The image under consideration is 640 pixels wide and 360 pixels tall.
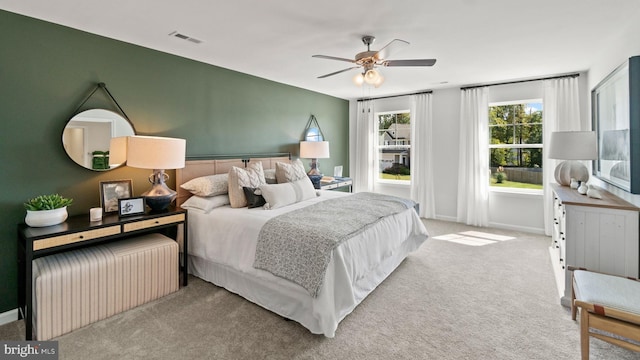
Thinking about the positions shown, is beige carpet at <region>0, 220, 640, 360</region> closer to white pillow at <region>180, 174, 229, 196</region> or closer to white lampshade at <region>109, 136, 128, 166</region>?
white pillow at <region>180, 174, 229, 196</region>

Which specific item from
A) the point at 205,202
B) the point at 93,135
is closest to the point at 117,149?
the point at 93,135

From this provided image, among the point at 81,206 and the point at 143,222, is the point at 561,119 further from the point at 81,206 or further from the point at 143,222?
the point at 81,206

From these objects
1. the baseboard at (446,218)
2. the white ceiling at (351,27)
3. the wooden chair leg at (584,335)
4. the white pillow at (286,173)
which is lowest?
the wooden chair leg at (584,335)

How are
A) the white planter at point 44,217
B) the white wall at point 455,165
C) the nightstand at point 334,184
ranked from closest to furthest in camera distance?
the white planter at point 44,217
the white wall at point 455,165
the nightstand at point 334,184

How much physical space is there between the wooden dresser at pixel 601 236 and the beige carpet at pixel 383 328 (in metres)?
0.48

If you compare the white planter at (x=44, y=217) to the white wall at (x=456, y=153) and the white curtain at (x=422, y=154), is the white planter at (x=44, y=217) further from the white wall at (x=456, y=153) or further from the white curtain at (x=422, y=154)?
the white curtain at (x=422, y=154)

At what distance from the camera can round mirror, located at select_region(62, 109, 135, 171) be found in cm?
279

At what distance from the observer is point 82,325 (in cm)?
234

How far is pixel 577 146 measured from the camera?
3084 millimetres

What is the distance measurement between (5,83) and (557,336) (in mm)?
4825

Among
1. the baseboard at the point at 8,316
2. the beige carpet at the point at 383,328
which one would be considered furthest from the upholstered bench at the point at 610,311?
the baseboard at the point at 8,316

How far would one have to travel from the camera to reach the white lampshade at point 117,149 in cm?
302

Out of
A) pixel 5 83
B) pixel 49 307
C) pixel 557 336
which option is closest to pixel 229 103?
pixel 5 83

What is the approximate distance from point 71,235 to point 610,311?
3.77m
